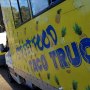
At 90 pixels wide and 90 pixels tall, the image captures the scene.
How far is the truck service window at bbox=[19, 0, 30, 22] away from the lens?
5980 millimetres

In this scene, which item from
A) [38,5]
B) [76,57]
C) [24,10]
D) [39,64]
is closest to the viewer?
[76,57]

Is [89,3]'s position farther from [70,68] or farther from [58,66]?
[58,66]

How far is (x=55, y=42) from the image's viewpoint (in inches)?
181

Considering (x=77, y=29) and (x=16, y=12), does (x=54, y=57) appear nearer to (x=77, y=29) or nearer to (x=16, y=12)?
(x=77, y=29)

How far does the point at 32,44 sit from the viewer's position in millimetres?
5898

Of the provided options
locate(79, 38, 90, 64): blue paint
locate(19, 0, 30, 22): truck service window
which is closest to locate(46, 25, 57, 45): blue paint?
locate(79, 38, 90, 64): blue paint

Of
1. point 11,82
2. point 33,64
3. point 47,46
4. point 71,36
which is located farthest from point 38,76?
point 11,82

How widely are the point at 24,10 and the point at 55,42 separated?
1933 millimetres

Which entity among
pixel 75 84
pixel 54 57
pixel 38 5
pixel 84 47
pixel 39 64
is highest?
pixel 38 5

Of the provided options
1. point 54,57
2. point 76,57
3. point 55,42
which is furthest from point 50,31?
point 76,57

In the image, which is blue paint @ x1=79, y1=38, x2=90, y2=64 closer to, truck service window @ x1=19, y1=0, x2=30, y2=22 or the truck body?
the truck body

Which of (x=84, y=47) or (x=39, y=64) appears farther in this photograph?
(x=39, y=64)

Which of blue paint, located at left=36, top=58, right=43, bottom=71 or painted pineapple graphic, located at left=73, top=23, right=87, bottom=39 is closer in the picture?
painted pineapple graphic, located at left=73, top=23, right=87, bottom=39

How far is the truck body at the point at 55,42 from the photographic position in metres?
3.75
